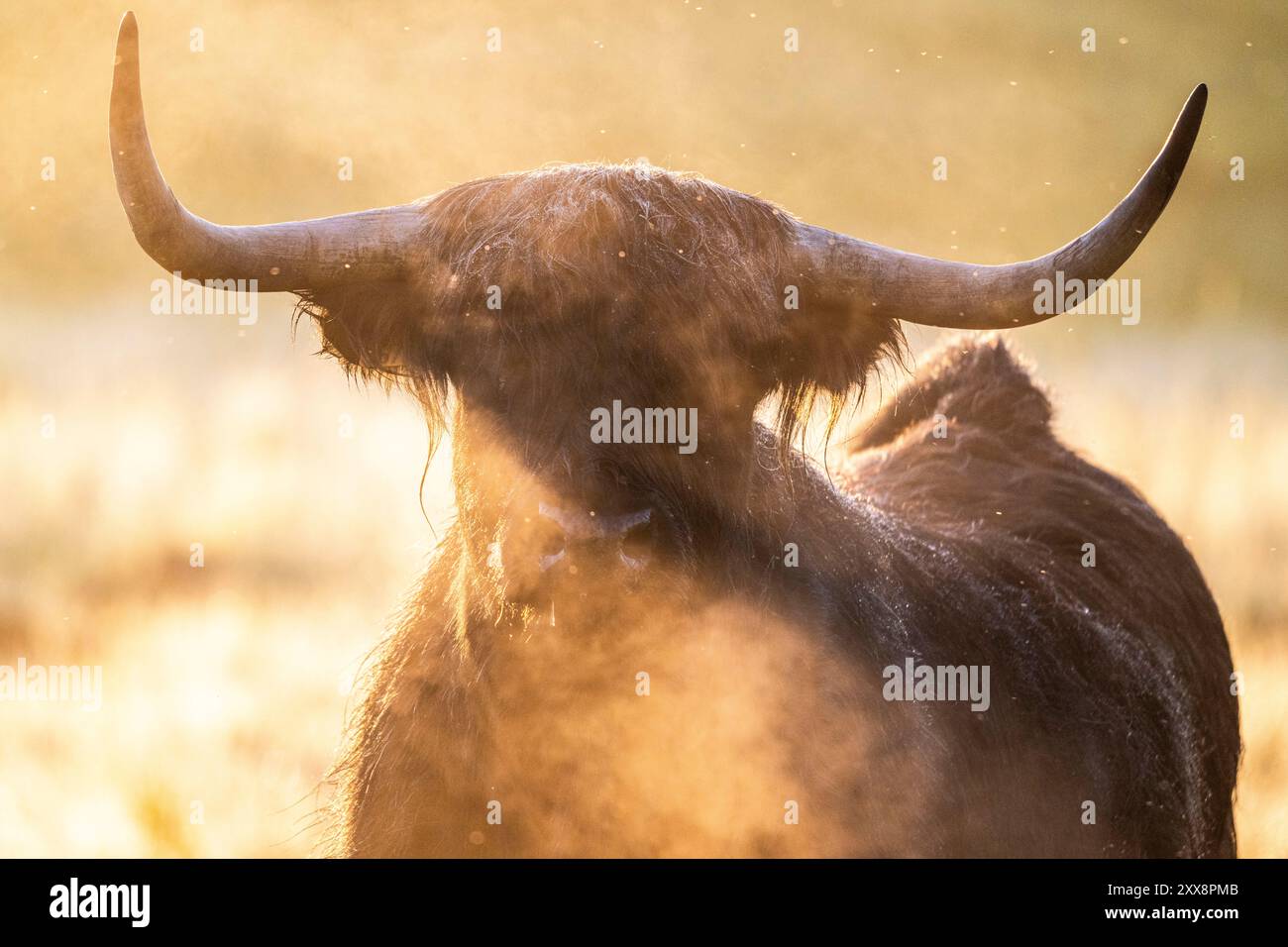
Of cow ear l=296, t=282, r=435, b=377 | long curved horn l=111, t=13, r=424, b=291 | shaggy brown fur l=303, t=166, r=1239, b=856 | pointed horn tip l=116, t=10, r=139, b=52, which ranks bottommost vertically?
shaggy brown fur l=303, t=166, r=1239, b=856

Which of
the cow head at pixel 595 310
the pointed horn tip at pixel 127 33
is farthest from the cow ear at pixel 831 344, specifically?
the pointed horn tip at pixel 127 33

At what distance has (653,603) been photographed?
3459 millimetres

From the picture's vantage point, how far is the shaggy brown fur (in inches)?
137

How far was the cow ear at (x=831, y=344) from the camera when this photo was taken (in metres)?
3.91

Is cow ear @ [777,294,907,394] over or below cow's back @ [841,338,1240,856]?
over

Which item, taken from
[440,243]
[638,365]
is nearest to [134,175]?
[440,243]

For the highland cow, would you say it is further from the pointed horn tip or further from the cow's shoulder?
the cow's shoulder

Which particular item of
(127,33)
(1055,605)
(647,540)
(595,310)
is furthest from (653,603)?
(1055,605)

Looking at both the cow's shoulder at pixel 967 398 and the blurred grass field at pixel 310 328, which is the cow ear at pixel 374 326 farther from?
the cow's shoulder at pixel 967 398

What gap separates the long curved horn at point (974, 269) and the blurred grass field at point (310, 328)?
0.84 metres

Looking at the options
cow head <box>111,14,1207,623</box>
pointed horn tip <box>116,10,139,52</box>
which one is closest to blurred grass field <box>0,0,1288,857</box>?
cow head <box>111,14,1207,623</box>

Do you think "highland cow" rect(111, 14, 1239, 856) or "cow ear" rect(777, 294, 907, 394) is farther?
"cow ear" rect(777, 294, 907, 394)

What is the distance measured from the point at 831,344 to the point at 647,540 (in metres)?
0.93
